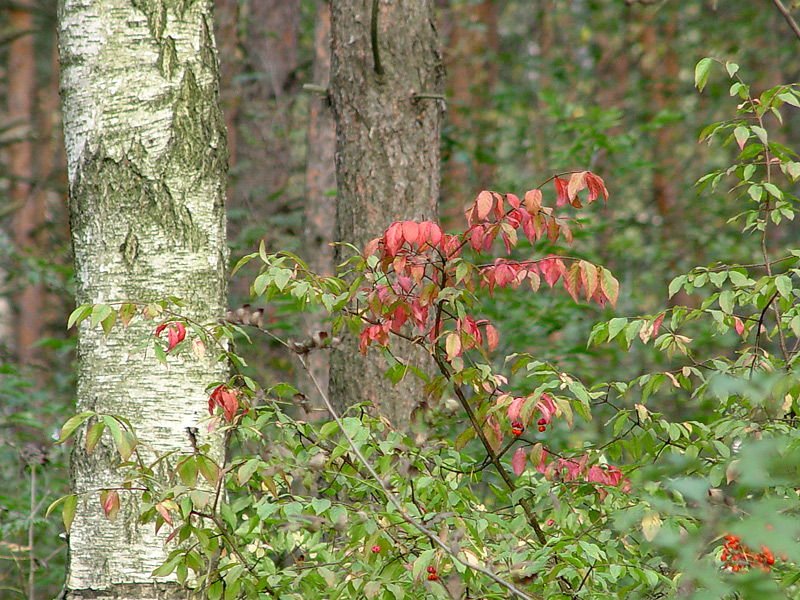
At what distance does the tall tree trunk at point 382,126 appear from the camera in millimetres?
3506

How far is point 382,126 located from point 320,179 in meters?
3.11

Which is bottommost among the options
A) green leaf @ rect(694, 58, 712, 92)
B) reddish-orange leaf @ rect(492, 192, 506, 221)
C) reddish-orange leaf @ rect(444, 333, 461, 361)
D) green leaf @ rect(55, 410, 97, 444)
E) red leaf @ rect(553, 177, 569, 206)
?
green leaf @ rect(55, 410, 97, 444)

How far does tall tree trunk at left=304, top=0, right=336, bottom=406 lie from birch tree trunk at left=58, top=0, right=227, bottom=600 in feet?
12.4

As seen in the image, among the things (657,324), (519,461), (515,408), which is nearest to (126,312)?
(515,408)

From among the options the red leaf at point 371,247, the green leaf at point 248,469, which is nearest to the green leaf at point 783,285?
the red leaf at point 371,247

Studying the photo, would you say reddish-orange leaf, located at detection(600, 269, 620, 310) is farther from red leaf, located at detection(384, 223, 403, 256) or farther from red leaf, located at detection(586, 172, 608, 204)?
red leaf, located at detection(384, 223, 403, 256)

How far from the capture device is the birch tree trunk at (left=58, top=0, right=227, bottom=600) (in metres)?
2.23

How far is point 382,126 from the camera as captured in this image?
11.6 ft

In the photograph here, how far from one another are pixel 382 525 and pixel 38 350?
31.7 ft

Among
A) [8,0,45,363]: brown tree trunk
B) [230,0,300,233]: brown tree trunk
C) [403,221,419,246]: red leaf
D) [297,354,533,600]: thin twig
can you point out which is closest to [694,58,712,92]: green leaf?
[403,221,419,246]: red leaf

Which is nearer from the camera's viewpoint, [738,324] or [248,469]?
[248,469]

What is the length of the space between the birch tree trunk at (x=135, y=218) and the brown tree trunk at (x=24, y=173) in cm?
725

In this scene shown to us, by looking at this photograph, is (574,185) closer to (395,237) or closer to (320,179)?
(395,237)

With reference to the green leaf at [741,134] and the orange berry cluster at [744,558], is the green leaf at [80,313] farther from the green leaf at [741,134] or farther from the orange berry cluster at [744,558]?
the green leaf at [741,134]
